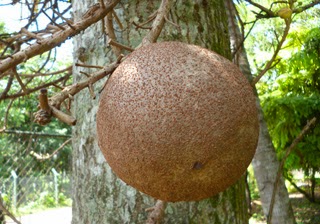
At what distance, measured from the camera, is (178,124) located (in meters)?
0.79

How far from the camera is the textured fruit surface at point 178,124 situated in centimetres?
80

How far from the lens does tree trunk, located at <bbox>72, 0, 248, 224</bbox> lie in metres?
1.36

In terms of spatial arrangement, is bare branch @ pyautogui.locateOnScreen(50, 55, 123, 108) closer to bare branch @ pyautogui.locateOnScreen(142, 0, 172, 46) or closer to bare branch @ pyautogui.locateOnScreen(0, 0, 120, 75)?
bare branch @ pyautogui.locateOnScreen(142, 0, 172, 46)

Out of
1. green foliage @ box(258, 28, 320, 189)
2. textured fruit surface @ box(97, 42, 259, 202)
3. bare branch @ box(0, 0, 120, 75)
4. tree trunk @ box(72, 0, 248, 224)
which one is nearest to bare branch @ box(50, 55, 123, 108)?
textured fruit surface @ box(97, 42, 259, 202)

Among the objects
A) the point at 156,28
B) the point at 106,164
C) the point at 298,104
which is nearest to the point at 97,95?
the point at 106,164

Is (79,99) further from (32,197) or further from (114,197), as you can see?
(32,197)

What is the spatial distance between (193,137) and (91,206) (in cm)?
76

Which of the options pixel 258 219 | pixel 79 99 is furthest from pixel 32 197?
pixel 79 99

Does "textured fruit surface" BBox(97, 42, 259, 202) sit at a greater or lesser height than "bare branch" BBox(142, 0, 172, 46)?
lesser

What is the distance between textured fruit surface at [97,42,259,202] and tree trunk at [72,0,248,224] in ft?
1.63

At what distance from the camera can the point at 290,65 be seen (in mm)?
5277

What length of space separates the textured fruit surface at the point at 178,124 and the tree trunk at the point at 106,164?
0.50m

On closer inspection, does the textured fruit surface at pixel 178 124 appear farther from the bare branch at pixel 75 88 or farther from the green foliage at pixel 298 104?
the green foliage at pixel 298 104

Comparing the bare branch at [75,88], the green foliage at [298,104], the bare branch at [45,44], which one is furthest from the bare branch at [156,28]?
the green foliage at [298,104]
